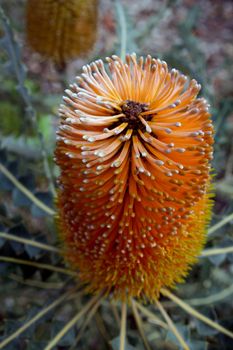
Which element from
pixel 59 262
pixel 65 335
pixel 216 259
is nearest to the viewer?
pixel 65 335

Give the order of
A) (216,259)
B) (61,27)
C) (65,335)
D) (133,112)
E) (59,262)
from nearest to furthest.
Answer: (133,112) → (65,335) → (216,259) → (59,262) → (61,27)

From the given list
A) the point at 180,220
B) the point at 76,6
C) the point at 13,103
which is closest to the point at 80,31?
the point at 76,6

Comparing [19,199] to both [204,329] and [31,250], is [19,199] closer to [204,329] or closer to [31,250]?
[31,250]

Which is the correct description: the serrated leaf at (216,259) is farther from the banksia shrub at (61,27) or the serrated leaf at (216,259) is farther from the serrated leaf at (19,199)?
the banksia shrub at (61,27)

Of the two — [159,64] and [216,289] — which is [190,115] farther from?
[216,289]

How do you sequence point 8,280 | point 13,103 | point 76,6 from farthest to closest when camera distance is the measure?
1. point 13,103
2. point 76,6
3. point 8,280

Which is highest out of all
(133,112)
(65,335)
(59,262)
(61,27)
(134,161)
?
(61,27)

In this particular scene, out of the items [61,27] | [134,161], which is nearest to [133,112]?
[134,161]

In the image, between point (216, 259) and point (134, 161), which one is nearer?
point (134, 161)
